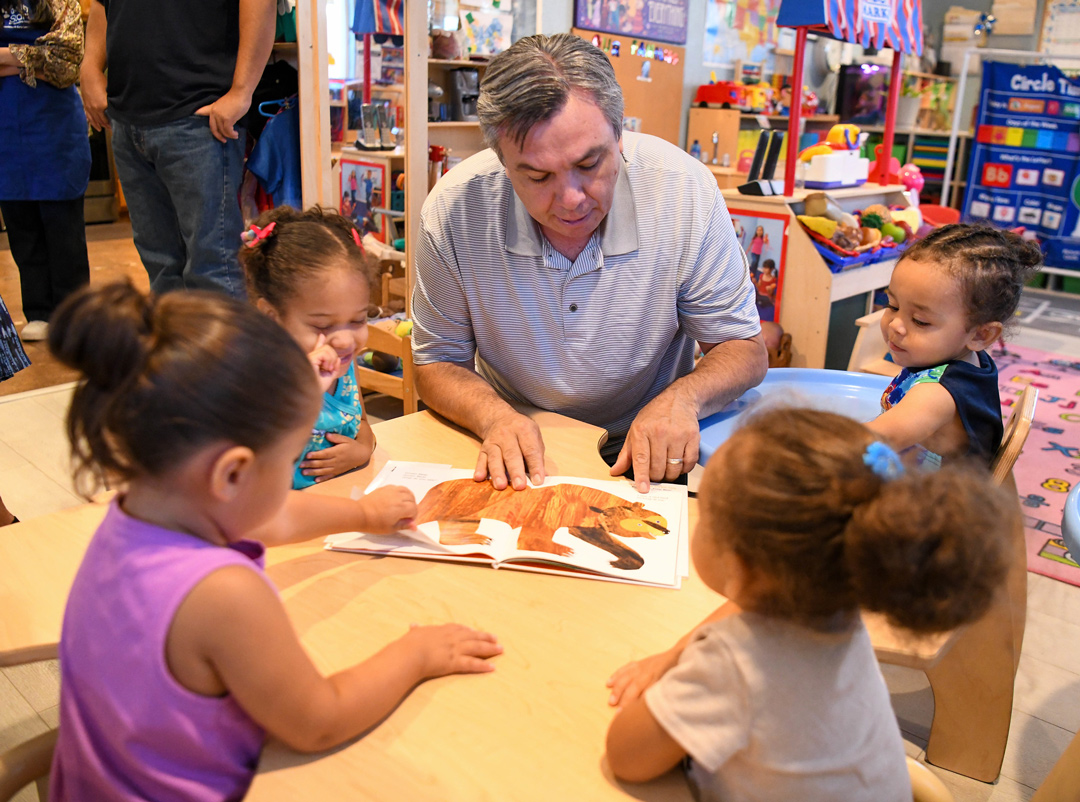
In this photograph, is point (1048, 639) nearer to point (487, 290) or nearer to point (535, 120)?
point (487, 290)

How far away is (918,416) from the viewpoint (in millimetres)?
1383

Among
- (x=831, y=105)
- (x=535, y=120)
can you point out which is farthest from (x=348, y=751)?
(x=831, y=105)

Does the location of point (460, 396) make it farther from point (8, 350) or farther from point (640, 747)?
→ point (8, 350)

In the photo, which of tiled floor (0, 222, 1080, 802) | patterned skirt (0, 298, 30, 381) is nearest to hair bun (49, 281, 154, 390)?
tiled floor (0, 222, 1080, 802)

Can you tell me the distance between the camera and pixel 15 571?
985 millimetres

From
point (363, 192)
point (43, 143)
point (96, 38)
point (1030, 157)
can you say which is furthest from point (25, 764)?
point (1030, 157)

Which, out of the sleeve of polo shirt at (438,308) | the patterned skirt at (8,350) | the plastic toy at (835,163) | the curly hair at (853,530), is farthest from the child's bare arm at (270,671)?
the plastic toy at (835,163)

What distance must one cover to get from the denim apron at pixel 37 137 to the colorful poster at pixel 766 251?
2541mm

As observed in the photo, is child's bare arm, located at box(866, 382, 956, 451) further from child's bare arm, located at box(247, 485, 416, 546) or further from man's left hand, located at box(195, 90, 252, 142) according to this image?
man's left hand, located at box(195, 90, 252, 142)

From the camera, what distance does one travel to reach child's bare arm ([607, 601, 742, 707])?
79cm

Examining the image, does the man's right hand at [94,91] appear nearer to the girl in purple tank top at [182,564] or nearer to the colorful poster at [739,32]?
the girl in purple tank top at [182,564]

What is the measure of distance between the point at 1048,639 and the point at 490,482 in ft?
5.29

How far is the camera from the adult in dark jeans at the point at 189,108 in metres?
2.37

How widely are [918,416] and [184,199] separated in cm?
208
